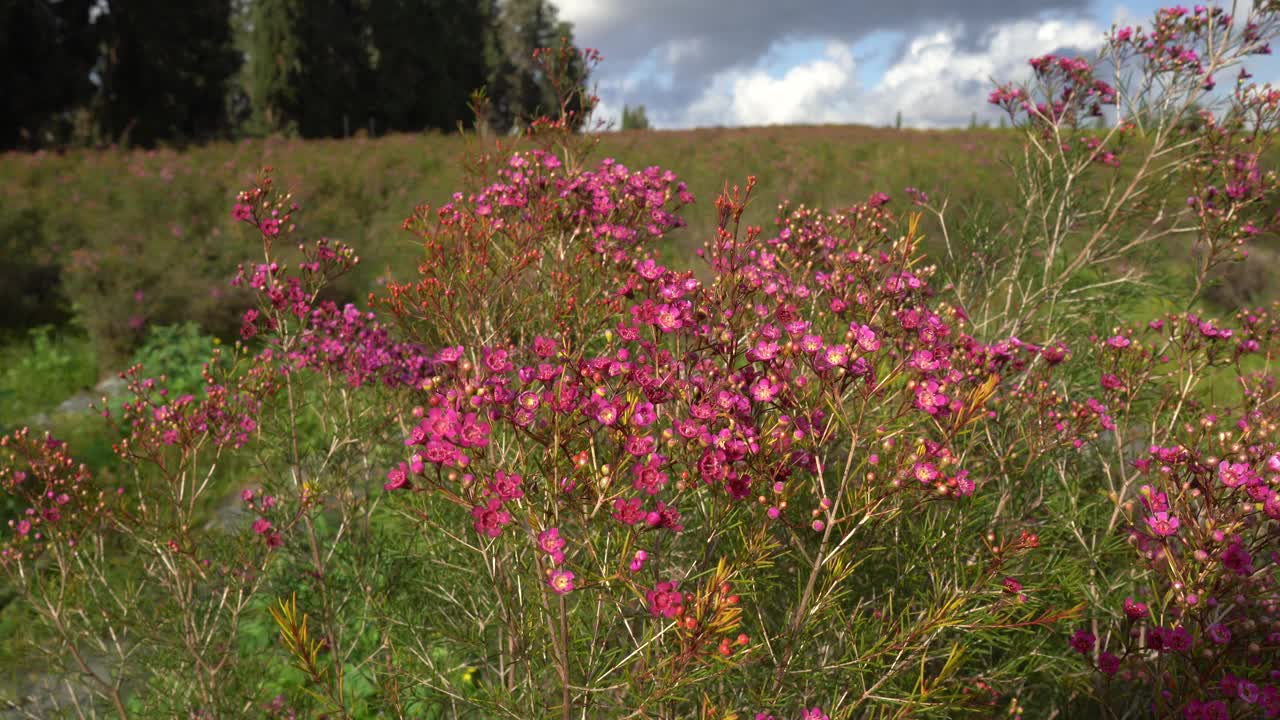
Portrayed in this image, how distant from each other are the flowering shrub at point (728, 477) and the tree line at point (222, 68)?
11.8 meters

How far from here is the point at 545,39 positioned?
5359 cm

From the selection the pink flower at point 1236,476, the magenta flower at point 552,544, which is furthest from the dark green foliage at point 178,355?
the pink flower at point 1236,476

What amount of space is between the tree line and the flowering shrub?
1183cm

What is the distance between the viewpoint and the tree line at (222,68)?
2012 cm

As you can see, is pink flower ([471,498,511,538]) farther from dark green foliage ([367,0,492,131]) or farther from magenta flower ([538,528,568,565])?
dark green foliage ([367,0,492,131])

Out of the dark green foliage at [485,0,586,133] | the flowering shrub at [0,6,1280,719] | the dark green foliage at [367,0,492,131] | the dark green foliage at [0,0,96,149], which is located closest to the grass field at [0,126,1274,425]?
the flowering shrub at [0,6,1280,719]

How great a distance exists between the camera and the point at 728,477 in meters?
1.76

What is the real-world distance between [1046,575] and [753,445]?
1475 millimetres

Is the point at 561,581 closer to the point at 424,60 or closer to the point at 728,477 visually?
the point at 728,477

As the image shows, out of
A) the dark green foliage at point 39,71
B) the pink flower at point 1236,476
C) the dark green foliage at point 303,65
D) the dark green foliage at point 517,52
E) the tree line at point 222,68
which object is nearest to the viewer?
the pink flower at point 1236,476

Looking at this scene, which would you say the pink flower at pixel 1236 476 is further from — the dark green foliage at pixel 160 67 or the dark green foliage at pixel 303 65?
the dark green foliage at pixel 303 65

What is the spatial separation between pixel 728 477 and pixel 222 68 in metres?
29.5

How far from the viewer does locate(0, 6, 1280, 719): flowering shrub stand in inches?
72.2

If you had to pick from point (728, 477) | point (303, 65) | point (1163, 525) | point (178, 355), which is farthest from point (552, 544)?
point (303, 65)
